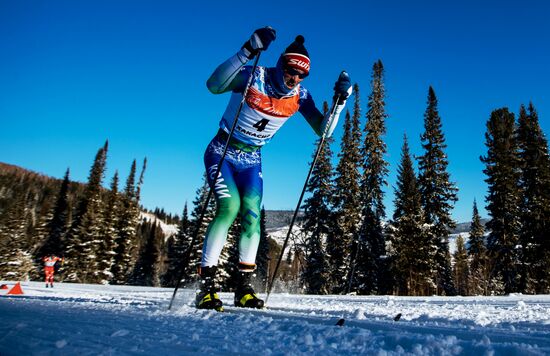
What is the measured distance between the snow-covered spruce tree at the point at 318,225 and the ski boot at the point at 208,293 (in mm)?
24111

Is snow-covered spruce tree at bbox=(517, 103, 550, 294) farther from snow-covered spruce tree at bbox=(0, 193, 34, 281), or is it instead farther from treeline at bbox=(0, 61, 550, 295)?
snow-covered spruce tree at bbox=(0, 193, 34, 281)

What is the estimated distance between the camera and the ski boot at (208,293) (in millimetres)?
3039

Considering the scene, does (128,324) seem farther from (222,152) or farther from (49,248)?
(49,248)

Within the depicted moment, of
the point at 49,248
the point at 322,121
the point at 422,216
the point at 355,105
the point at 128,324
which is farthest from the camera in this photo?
the point at 49,248

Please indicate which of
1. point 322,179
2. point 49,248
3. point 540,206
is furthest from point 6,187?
point 540,206

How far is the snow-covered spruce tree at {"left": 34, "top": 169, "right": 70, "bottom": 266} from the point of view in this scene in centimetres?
4644

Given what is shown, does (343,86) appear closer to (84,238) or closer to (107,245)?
(84,238)

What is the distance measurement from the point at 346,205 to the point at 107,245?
28383mm

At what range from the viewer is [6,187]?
382 feet

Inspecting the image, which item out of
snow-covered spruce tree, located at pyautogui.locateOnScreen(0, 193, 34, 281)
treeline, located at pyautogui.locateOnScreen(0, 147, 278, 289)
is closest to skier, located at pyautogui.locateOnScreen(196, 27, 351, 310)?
treeline, located at pyautogui.locateOnScreen(0, 147, 278, 289)

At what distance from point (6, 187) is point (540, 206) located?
138030 millimetres

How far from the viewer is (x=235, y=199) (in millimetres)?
3707

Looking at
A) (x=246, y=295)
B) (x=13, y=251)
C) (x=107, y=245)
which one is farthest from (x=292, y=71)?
(x=107, y=245)

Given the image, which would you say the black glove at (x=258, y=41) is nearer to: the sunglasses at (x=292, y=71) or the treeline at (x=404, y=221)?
the sunglasses at (x=292, y=71)
